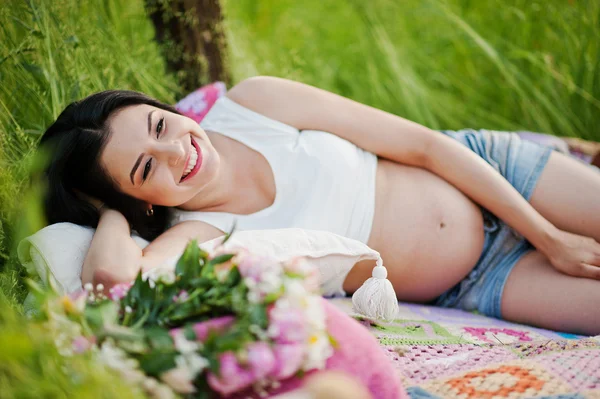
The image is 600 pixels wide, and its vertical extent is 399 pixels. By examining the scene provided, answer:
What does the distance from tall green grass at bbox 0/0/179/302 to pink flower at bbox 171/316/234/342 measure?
0.67 meters

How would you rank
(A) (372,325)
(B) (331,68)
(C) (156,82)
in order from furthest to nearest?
(B) (331,68) < (C) (156,82) < (A) (372,325)

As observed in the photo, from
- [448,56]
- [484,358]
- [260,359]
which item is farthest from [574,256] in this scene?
[448,56]

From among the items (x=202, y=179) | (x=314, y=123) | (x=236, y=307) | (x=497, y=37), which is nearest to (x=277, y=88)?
(x=314, y=123)

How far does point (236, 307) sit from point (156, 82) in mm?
1851

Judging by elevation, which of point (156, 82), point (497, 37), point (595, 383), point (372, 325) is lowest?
point (372, 325)

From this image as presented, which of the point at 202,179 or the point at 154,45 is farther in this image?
the point at 154,45

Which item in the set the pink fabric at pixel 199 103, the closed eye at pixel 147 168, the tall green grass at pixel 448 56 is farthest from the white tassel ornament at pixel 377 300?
the tall green grass at pixel 448 56

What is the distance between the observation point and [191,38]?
275cm

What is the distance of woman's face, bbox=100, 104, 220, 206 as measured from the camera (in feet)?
5.37

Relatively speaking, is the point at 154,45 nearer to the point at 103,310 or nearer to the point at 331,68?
the point at 331,68

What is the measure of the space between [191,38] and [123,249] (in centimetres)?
150

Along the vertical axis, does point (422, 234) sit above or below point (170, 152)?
below

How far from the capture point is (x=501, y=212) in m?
1.92

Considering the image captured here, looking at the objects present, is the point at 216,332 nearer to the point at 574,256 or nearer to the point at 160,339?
the point at 160,339
